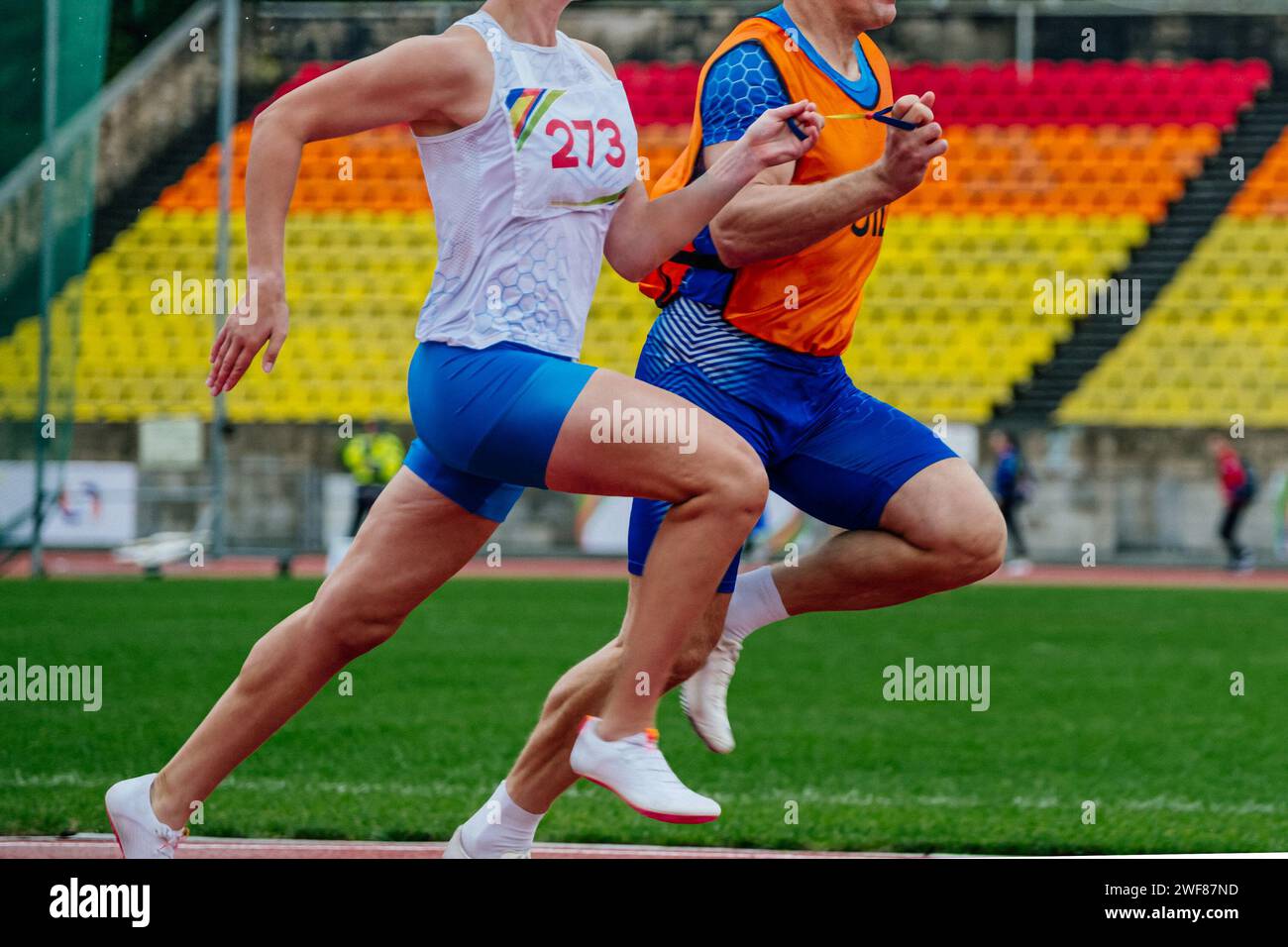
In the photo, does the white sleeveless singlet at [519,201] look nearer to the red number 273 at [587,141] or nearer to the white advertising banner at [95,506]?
the red number 273 at [587,141]

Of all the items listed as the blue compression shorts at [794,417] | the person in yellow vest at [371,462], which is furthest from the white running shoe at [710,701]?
the person in yellow vest at [371,462]

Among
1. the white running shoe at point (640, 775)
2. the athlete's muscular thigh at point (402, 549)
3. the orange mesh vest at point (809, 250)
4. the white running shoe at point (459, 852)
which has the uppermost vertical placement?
the orange mesh vest at point (809, 250)

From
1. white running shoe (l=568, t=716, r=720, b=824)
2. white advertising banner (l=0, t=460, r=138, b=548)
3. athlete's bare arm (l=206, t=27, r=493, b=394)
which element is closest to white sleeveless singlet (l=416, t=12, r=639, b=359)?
athlete's bare arm (l=206, t=27, r=493, b=394)

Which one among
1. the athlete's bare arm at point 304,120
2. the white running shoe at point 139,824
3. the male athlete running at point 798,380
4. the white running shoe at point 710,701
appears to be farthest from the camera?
the white running shoe at point 710,701

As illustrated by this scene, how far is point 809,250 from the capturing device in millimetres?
4480

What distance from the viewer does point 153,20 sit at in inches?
473

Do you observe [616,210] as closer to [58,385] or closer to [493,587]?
[58,385]

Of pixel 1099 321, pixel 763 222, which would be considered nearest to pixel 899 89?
pixel 1099 321

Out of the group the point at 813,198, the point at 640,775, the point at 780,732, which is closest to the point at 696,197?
the point at 813,198

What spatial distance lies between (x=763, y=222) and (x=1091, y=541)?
18.8 m

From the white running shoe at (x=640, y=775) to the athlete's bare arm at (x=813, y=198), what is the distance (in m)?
1.22

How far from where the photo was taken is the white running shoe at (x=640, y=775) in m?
3.83

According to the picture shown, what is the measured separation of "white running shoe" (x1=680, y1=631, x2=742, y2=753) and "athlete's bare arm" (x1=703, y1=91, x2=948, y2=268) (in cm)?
112

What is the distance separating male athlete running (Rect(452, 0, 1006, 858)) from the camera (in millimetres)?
4469
